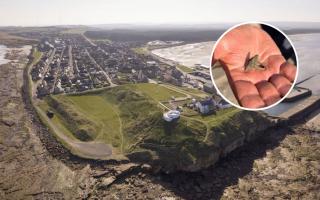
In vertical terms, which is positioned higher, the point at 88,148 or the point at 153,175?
the point at 88,148

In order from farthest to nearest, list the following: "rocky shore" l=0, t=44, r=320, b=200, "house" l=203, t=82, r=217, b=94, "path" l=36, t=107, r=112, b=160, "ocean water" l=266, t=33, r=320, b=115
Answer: "house" l=203, t=82, r=217, b=94
"ocean water" l=266, t=33, r=320, b=115
"path" l=36, t=107, r=112, b=160
"rocky shore" l=0, t=44, r=320, b=200

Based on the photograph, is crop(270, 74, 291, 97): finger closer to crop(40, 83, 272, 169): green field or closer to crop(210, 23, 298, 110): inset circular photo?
crop(210, 23, 298, 110): inset circular photo

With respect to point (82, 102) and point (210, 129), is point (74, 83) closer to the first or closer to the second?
point (82, 102)

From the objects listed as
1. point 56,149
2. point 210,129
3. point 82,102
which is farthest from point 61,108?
point 210,129

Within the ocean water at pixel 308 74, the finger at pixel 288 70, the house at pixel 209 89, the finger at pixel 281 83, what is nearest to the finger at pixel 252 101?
the finger at pixel 281 83

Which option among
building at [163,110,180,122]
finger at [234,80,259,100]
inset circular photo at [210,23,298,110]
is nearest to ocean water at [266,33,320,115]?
building at [163,110,180,122]

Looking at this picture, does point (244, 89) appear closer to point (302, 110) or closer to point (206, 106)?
point (206, 106)

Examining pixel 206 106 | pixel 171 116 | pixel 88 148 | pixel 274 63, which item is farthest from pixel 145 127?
pixel 274 63
